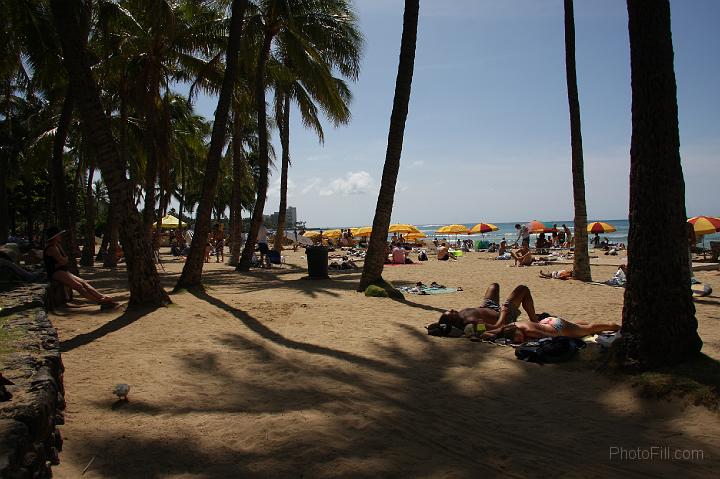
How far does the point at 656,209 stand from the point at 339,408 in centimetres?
311

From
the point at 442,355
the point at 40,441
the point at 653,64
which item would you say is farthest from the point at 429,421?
the point at 653,64

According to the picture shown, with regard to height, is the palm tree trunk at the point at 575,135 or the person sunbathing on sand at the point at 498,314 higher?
the palm tree trunk at the point at 575,135

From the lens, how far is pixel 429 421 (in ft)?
12.6

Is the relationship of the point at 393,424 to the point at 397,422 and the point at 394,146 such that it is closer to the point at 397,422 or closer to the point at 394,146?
the point at 397,422

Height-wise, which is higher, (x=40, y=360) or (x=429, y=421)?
(x=40, y=360)

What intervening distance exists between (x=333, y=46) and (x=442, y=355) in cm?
1299

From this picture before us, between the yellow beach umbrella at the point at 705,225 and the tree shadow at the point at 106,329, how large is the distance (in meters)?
19.6

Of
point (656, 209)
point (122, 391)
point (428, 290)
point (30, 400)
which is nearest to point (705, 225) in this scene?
point (428, 290)

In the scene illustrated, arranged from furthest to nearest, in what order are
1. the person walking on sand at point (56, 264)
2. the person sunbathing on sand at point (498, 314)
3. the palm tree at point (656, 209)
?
the person walking on sand at point (56, 264) < the person sunbathing on sand at point (498, 314) < the palm tree at point (656, 209)

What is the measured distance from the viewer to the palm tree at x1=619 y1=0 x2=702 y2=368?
4.31 meters

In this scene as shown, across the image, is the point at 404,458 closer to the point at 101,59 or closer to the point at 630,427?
the point at 630,427

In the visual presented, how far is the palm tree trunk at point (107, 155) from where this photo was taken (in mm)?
7266

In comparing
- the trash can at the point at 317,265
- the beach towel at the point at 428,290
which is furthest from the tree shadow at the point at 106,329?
the trash can at the point at 317,265

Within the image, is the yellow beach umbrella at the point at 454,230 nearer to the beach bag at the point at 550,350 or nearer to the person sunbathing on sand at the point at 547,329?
the person sunbathing on sand at the point at 547,329
